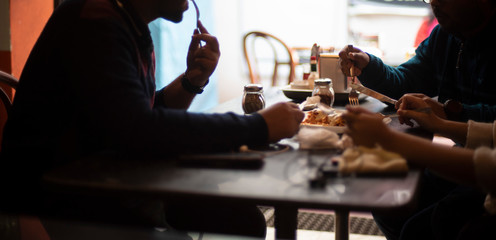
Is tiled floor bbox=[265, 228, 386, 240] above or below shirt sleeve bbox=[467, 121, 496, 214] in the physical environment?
below

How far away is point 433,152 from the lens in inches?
38.2

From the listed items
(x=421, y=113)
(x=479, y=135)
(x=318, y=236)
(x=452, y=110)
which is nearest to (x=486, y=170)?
(x=479, y=135)

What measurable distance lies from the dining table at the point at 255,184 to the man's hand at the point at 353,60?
33.3 inches

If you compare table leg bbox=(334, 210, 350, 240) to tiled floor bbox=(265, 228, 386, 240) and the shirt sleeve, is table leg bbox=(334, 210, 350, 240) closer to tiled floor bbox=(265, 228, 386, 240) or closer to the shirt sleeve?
the shirt sleeve

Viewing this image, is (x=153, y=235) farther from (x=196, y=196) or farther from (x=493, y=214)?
(x=493, y=214)

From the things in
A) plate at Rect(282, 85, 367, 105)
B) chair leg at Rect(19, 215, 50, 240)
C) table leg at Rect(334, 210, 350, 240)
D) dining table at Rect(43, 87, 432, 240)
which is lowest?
table leg at Rect(334, 210, 350, 240)

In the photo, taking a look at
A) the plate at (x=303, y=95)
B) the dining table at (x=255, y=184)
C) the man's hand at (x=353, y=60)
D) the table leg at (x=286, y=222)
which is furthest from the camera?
the plate at (x=303, y=95)

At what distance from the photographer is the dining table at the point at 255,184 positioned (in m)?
0.79

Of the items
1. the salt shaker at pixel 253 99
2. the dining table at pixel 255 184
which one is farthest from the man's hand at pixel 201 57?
the dining table at pixel 255 184

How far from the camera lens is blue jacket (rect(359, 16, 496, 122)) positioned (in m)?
1.57

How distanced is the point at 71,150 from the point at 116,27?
273mm

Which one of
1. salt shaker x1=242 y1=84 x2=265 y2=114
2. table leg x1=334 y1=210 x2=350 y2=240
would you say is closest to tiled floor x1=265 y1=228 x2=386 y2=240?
table leg x1=334 y1=210 x2=350 y2=240

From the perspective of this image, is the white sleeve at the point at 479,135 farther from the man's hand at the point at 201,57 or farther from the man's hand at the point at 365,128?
the man's hand at the point at 201,57

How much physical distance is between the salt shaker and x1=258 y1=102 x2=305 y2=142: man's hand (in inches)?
15.9
